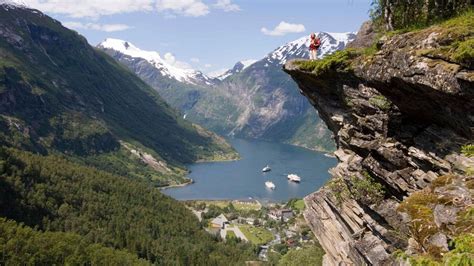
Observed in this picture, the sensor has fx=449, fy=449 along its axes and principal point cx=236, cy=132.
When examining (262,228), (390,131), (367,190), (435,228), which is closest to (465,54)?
(435,228)

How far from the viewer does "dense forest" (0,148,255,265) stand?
10625 centimetres

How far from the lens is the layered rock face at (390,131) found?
620 inches

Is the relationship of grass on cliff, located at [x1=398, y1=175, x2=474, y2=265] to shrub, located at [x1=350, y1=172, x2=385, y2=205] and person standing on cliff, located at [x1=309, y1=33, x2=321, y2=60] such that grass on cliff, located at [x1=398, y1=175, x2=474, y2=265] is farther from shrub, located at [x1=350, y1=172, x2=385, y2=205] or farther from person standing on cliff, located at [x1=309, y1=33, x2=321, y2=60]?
person standing on cliff, located at [x1=309, y1=33, x2=321, y2=60]

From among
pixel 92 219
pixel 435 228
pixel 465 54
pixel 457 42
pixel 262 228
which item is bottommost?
pixel 435 228

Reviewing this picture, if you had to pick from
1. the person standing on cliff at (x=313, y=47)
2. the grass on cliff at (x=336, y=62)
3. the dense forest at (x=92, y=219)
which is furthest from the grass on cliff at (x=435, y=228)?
the dense forest at (x=92, y=219)

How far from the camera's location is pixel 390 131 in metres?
20.5

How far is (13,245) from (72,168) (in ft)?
315

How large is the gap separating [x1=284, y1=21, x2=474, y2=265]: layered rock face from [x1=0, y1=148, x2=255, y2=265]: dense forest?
84034 mm

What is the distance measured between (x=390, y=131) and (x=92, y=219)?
145813 millimetres

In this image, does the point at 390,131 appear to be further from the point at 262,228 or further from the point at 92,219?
the point at 262,228

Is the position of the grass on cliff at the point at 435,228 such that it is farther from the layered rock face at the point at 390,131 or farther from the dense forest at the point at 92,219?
the dense forest at the point at 92,219

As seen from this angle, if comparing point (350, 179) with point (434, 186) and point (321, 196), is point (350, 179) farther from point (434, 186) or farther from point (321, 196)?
point (434, 186)

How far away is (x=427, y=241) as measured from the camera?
1255cm

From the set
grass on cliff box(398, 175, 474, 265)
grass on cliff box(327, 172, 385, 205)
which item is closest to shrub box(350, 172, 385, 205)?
grass on cliff box(327, 172, 385, 205)
